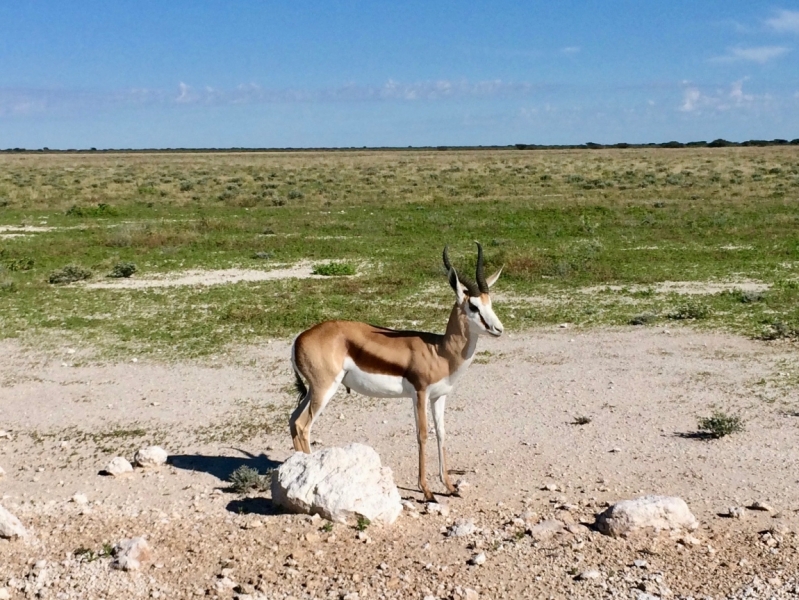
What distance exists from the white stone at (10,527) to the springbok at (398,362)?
252 centimetres

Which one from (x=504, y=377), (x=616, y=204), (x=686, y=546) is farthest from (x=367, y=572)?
(x=616, y=204)

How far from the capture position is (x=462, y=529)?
268 inches

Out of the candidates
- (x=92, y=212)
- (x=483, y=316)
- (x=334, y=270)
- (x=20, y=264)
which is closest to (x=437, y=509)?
(x=483, y=316)

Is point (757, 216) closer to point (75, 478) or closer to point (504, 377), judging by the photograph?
point (504, 377)

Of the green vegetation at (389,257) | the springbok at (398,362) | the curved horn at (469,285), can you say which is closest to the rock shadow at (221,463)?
the springbok at (398,362)

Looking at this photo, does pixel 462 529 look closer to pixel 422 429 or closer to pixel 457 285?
pixel 422 429

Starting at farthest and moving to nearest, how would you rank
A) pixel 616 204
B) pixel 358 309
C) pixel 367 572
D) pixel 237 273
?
pixel 616 204 < pixel 237 273 < pixel 358 309 < pixel 367 572

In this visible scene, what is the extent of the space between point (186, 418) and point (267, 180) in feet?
156

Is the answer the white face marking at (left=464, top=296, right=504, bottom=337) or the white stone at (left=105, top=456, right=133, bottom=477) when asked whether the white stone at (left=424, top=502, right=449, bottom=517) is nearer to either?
the white face marking at (left=464, top=296, right=504, bottom=337)

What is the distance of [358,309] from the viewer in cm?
1576

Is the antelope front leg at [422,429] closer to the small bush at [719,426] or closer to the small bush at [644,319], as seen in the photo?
the small bush at [719,426]

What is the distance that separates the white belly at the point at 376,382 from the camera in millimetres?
7613

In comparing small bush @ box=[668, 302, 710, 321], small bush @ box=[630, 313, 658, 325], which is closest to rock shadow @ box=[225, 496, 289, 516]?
small bush @ box=[630, 313, 658, 325]

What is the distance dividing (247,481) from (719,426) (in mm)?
4877
